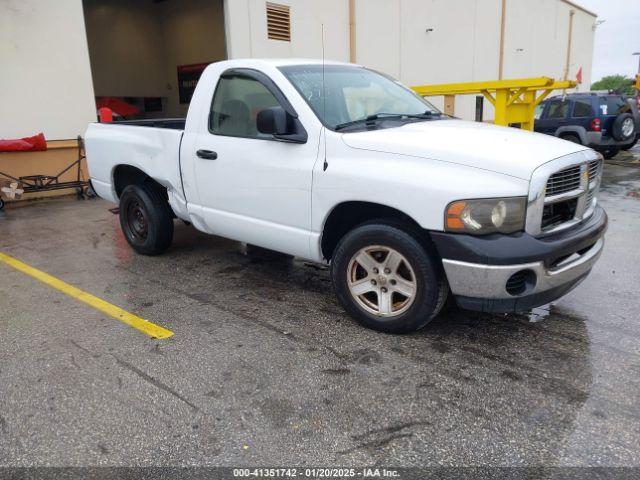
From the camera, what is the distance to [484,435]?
2676 mm

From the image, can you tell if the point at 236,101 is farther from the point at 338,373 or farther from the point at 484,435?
the point at 484,435

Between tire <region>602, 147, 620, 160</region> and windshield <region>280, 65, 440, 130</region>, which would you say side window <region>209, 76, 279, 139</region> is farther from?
tire <region>602, 147, 620, 160</region>

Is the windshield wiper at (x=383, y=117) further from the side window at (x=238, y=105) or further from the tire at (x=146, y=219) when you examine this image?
the tire at (x=146, y=219)

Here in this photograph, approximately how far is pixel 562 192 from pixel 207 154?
2.80 m

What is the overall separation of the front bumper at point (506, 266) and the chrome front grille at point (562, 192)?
0.32 ft

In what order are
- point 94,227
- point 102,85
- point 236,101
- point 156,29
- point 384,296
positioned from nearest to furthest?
point 384,296, point 236,101, point 94,227, point 102,85, point 156,29

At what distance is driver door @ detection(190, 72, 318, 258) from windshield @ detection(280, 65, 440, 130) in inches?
10.0

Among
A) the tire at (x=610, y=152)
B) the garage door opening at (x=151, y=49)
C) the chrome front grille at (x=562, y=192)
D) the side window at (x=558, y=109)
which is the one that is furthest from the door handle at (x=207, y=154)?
the tire at (x=610, y=152)

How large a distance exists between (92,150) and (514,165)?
15.4ft

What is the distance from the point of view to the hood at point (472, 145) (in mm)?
3229

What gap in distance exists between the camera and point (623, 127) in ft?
43.9

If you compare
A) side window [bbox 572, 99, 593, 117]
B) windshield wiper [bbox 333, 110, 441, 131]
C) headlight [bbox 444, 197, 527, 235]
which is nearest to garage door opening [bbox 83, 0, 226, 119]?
side window [bbox 572, 99, 593, 117]

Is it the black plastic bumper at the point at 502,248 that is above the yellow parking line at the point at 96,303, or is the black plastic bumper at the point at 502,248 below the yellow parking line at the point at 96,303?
above

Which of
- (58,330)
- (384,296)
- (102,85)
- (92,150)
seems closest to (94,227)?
(92,150)
